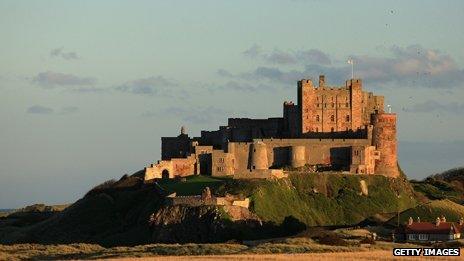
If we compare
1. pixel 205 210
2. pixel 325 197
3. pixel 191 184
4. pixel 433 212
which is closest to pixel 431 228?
pixel 433 212

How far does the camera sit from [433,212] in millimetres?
117750

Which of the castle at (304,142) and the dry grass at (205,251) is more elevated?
the castle at (304,142)

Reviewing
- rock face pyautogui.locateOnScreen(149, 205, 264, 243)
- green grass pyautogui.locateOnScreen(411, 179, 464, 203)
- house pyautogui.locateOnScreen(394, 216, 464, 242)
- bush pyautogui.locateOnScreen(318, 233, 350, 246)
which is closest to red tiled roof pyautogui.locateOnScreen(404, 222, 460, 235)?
house pyautogui.locateOnScreen(394, 216, 464, 242)

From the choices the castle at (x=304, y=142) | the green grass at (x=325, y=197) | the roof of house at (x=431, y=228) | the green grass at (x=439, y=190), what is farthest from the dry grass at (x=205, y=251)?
the green grass at (x=439, y=190)

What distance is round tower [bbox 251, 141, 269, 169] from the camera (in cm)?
12419

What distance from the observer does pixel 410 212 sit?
118 meters

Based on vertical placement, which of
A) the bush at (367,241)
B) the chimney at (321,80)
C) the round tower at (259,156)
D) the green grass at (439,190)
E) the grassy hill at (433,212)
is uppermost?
the chimney at (321,80)

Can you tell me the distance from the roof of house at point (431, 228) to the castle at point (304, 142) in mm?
16835

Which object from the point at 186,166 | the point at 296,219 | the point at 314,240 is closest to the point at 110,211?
the point at 186,166

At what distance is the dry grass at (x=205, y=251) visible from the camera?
297ft

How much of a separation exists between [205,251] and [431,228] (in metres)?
20.3

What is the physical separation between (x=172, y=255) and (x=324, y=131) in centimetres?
3945

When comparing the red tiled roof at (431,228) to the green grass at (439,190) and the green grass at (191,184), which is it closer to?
the green grass at (191,184)

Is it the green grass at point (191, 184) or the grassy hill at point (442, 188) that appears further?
the grassy hill at point (442, 188)
